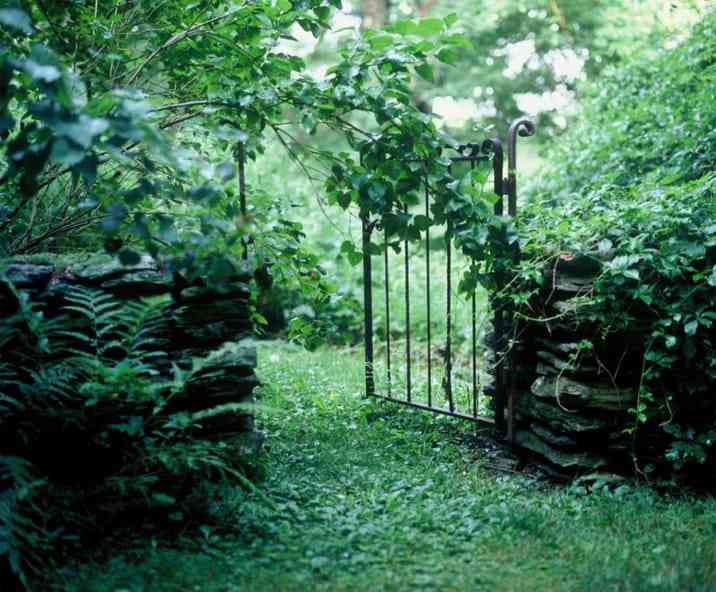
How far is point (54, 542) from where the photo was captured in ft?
9.18

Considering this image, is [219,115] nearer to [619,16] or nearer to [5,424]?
[5,424]

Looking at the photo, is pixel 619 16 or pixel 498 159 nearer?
pixel 498 159

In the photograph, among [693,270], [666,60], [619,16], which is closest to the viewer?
[693,270]

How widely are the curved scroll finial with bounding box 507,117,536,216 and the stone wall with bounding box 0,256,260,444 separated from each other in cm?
164

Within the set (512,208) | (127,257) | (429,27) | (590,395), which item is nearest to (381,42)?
(429,27)

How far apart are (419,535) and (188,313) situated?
1.52 metres

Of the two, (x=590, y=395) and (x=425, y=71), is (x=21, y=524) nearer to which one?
(x=590, y=395)

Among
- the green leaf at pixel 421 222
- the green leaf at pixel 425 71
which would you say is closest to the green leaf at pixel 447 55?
the green leaf at pixel 425 71

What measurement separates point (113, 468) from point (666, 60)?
6.69 m

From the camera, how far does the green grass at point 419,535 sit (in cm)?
263

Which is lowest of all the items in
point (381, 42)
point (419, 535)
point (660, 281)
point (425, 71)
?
point (419, 535)

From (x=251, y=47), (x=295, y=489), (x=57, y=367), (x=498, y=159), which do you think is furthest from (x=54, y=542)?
(x=498, y=159)

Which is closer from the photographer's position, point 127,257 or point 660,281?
point 127,257

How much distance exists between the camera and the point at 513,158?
4.12 metres
